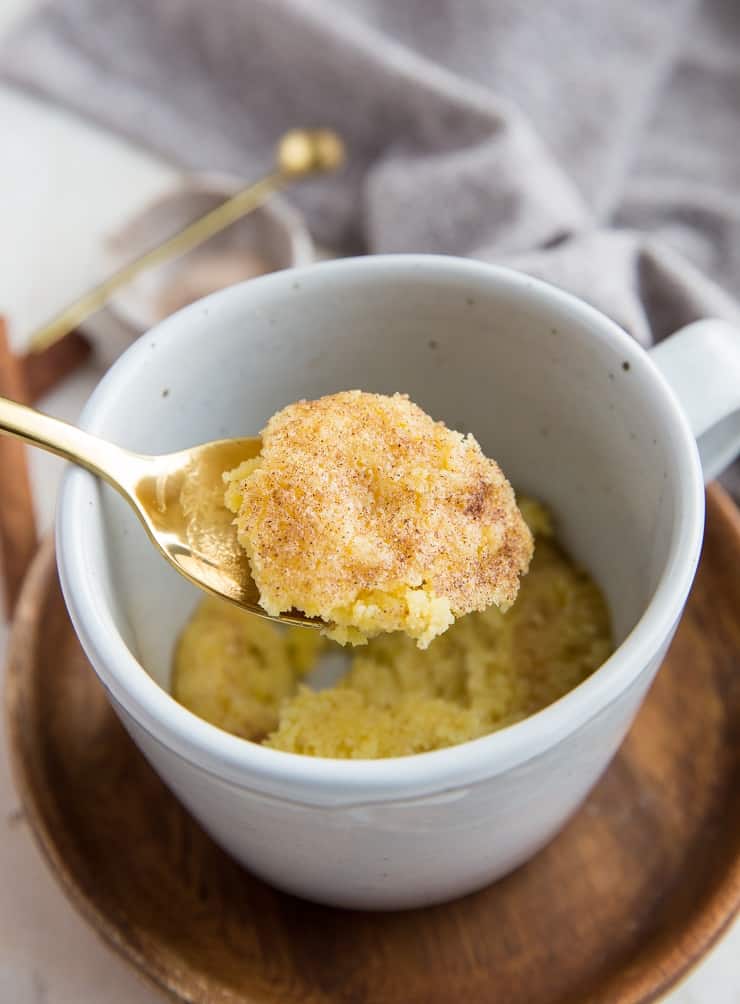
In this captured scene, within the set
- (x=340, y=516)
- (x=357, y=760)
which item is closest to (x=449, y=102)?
(x=340, y=516)

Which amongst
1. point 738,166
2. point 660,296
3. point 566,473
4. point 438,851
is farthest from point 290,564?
point 738,166

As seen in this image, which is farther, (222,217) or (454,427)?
(222,217)

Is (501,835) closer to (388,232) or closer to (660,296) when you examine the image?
(660,296)

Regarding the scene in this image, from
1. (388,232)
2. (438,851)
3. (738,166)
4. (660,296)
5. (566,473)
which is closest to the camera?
(438,851)

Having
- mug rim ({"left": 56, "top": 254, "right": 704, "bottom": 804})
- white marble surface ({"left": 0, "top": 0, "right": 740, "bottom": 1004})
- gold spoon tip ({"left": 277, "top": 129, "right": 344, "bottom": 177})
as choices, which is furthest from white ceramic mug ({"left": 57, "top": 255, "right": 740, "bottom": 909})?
gold spoon tip ({"left": 277, "top": 129, "right": 344, "bottom": 177})

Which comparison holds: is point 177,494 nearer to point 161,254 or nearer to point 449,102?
point 161,254

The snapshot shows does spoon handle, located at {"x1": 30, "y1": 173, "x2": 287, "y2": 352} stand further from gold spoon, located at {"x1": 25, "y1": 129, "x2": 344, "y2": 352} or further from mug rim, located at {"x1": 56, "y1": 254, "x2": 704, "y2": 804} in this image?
mug rim, located at {"x1": 56, "y1": 254, "x2": 704, "y2": 804}
